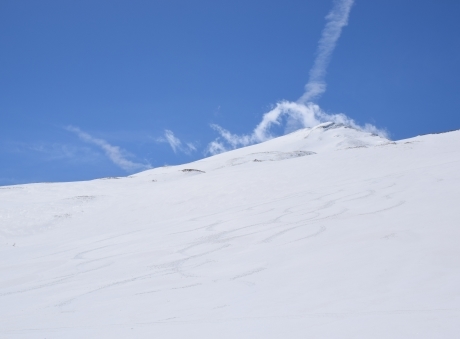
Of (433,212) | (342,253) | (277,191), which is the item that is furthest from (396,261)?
(277,191)

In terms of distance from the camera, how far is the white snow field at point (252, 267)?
4492mm

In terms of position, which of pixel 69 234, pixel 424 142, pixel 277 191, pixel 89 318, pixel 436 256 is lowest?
pixel 89 318

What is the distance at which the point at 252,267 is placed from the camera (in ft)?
22.8

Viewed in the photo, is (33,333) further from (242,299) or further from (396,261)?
(396,261)

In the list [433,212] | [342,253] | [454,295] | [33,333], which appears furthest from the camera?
[433,212]

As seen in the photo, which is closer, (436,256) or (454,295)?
(454,295)

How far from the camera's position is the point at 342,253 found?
6926mm

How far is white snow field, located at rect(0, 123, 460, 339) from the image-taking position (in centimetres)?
449

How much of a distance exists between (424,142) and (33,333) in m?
23.8

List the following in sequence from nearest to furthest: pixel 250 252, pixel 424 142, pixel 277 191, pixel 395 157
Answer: pixel 250 252 < pixel 277 191 < pixel 395 157 < pixel 424 142

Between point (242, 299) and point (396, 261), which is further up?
Answer: point (396, 261)

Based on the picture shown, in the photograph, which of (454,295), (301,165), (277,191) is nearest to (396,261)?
(454,295)

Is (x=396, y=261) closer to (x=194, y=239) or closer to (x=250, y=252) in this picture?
(x=250, y=252)

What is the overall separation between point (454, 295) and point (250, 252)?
4.01 meters
